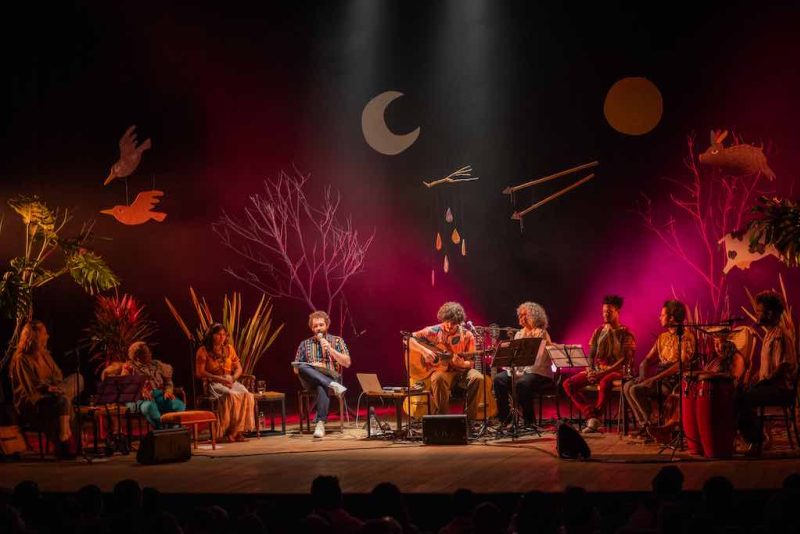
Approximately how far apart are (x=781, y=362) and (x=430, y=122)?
5.30m

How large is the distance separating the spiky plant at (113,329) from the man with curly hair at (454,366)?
11.9 ft

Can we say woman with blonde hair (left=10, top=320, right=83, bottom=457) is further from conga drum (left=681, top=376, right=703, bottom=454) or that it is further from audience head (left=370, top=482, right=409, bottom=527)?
conga drum (left=681, top=376, right=703, bottom=454)

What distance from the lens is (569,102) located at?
988 cm

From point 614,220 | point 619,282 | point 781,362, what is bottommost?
point 781,362

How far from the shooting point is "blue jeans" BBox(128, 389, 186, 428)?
798 cm

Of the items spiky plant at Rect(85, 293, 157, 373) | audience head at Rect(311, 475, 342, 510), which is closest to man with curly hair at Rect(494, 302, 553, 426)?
spiky plant at Rect(85, 293, 157, 373)

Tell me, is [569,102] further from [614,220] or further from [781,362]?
[781,362]

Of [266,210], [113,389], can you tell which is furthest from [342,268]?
[113,389]

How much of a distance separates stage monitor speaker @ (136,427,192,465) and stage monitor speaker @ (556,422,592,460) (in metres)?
3.03

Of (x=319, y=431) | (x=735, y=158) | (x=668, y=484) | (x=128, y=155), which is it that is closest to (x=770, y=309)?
(x=735, y=158)

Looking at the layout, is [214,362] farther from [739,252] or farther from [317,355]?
[739,252]

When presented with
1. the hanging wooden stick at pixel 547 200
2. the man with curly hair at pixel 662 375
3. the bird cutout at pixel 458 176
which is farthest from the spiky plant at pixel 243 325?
the man with curly hair at pixel 662 375

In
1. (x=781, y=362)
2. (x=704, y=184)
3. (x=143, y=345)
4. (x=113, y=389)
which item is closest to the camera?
(x=781, y=362)

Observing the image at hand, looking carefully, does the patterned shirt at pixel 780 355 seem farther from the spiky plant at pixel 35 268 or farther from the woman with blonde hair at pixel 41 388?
the spiky plant at pixel 35 268
